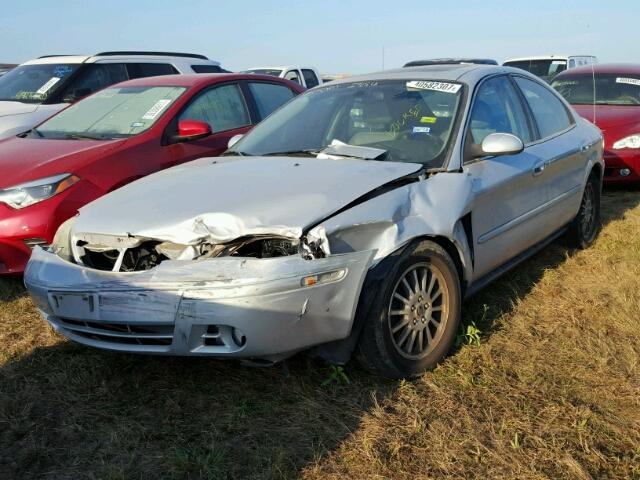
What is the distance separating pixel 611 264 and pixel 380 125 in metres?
2.17

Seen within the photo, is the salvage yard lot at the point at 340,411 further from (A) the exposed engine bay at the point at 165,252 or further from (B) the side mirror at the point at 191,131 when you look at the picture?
(B) the side mirror at the point at 191,131

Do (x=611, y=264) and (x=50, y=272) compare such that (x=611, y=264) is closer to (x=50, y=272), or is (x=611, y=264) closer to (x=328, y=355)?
(x=328, y=355)

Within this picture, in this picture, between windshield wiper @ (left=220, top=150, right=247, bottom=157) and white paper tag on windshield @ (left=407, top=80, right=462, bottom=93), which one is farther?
windshield wiper @ (left=220, top=150, right=247, bottom=157)

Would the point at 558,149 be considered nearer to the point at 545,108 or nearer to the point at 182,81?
the point at 545,108

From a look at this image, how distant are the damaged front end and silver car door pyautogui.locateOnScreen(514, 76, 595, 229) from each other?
2.12 meters

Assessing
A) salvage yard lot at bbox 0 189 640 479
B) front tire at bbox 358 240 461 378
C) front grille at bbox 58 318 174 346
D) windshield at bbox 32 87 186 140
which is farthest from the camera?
windshield at bbox 32 87 186 140

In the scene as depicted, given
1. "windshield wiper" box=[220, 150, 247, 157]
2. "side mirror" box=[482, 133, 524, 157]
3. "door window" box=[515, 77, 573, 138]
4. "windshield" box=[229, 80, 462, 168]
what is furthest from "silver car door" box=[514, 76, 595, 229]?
"windshield wiper" box=[220, 150, 247, 157]

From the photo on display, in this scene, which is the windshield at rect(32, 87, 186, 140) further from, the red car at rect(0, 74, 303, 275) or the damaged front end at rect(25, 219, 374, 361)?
the damaged front end at rect(25, 219, 374, 361)

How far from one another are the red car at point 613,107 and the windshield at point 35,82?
6028mm

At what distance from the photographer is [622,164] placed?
7012 millimetres

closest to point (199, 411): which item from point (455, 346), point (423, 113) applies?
point (455, 346)

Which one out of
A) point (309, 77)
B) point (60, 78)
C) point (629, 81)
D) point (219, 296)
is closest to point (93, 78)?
point (60, 78)

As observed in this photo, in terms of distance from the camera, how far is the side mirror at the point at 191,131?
5.10 metres

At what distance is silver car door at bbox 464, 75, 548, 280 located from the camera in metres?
3.57
